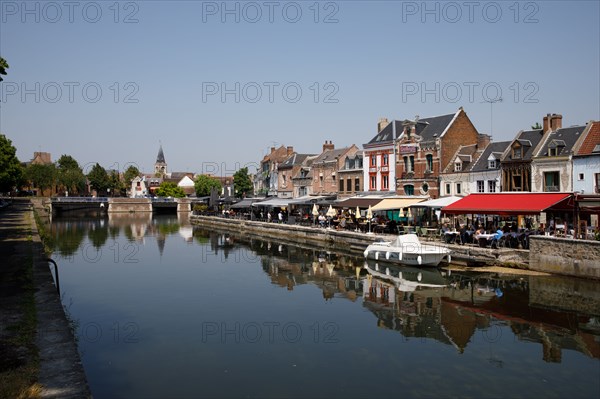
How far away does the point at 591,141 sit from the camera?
33531mm

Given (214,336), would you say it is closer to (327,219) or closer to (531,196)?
(531,196)

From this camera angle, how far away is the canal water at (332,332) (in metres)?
12.6

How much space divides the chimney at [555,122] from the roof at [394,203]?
10814 mm

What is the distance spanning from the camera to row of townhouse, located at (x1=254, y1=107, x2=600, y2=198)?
34.3 metres

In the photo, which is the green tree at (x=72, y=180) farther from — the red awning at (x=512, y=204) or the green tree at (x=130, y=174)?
the red awning at (x=512, y=204)

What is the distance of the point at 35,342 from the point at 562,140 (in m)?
34.5

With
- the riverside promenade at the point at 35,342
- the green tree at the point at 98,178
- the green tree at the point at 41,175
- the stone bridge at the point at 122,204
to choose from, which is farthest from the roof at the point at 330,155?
the green tree at the point at 98,178

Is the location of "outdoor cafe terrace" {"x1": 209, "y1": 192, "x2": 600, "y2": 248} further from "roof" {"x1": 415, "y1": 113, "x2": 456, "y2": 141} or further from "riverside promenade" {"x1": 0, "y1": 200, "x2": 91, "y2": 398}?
"riverside promenade" {"x1": 0, "y1": 200, "x2": 91, "y2": 398}

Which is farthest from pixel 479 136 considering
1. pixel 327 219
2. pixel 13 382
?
pixel 13 382

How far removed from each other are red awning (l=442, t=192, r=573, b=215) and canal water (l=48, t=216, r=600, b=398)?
425 centimetres

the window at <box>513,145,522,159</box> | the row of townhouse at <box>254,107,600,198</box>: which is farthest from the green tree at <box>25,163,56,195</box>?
the window at <box>513,145,522,159</box>

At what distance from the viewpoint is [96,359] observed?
14.3m

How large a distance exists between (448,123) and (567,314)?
29685 mm

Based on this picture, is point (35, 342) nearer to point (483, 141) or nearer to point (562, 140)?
point (562, 140)
